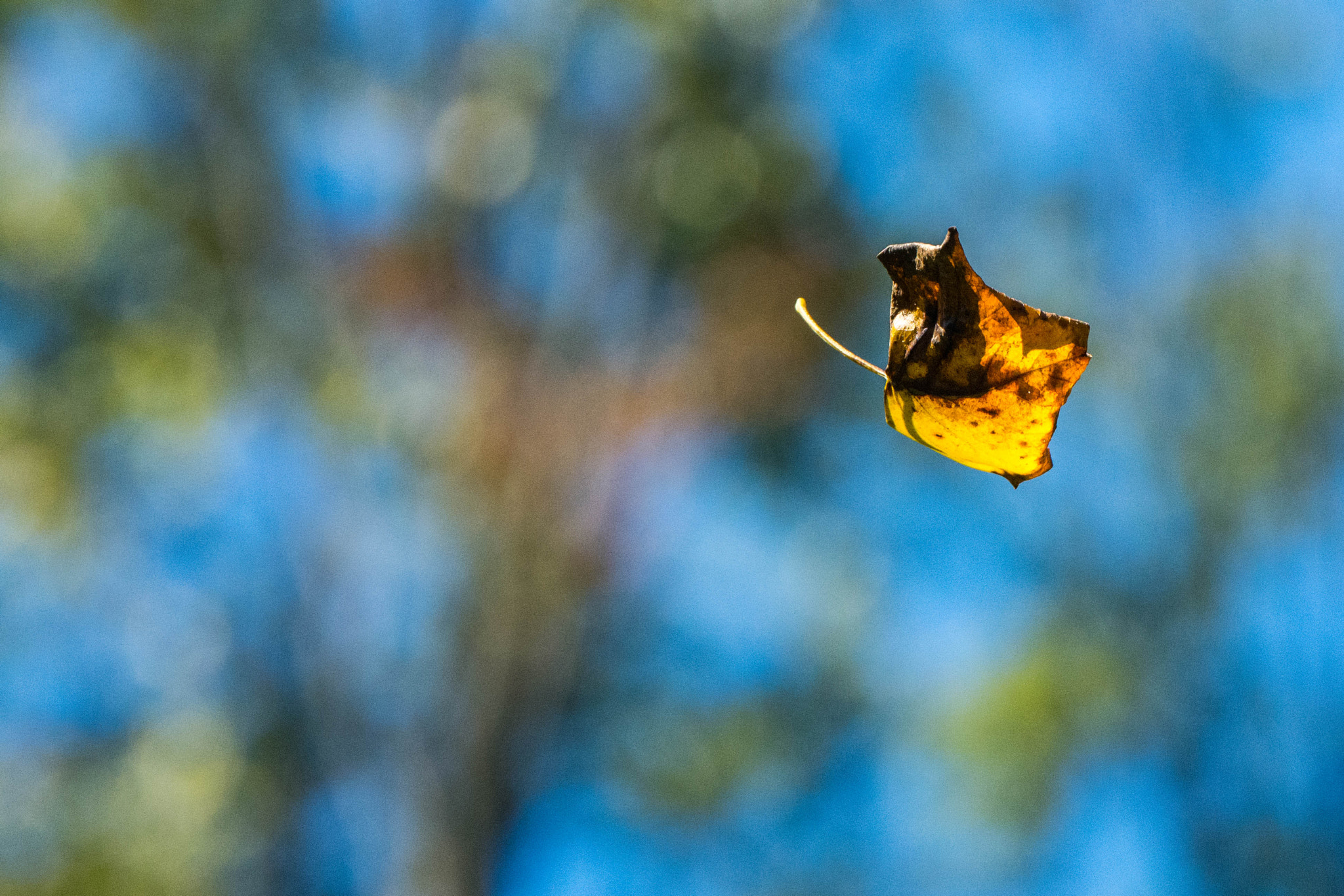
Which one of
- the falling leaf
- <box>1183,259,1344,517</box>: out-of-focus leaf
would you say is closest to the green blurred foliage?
<box>1183,259,1344,517</box>: out-of-focus leaf

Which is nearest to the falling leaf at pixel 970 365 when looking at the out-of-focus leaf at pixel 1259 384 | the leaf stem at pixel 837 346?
the leaf stem at pixel 837 346

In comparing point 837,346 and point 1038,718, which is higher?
point 1038,718

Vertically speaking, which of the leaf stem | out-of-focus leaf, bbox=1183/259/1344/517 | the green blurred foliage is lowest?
the leaf stem

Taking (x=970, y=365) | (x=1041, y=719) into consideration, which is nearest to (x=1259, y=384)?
(x=1041, y=719)

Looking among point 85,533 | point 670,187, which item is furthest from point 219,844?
point 670,187

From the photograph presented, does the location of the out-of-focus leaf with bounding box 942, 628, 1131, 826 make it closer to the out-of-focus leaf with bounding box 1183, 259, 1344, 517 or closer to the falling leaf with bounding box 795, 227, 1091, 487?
the out-of-focus leaf with bounding box 1183, 259, 1344, 517

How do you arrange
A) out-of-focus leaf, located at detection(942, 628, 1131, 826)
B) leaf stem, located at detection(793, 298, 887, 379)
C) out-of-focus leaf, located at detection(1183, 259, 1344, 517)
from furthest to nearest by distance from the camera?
1. out-of-focus leaf, located at detection(942, 628, 1131, 826)
2. out-of-focus leaf, located at detection(1183, 259, 1344, 517)
3. leaf stem, located at detection(793, 298, 887, 379)

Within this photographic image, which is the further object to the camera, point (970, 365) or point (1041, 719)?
point (1041, 719)

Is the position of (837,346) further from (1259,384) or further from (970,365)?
(1259,384)
